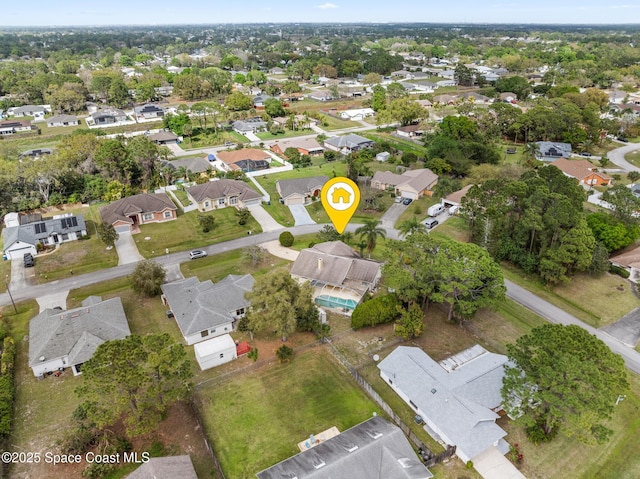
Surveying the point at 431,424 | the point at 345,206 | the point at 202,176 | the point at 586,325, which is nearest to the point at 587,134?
the point at 586,325

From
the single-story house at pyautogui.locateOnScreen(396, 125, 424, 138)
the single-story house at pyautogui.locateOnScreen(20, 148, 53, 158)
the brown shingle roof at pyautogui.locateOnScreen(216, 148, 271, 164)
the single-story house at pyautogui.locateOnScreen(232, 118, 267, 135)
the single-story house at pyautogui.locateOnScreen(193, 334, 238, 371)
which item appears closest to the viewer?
the single-story house at pyautogui.locateOnScreen(193, 334, 238, 371)

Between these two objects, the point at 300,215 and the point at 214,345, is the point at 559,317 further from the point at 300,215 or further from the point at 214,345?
the point at 300,215

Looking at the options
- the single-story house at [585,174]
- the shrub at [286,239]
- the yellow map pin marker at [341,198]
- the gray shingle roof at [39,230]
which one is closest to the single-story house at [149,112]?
the gray shingle roof at [39,230]

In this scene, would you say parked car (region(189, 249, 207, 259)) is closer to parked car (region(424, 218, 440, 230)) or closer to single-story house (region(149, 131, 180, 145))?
parked car (region(424, 218, 440, 230))

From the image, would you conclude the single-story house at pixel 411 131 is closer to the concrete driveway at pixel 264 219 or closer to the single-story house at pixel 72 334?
the concrete driveway at pixel 264 219

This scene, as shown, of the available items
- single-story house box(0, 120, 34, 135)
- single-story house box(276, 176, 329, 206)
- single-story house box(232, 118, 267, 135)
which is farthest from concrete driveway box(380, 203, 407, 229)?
single-story house box(0, 120, 34, 135)

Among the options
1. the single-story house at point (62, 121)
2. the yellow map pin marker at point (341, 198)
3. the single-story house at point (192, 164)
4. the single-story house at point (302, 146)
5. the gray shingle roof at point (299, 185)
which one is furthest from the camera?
the single-story house at point (62, 121)

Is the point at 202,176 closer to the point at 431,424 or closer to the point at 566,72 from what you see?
the point at 431,424
